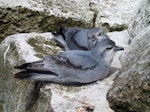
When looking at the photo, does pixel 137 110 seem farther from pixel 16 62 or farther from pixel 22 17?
pixel 22 17

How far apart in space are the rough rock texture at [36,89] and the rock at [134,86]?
18 centimetres

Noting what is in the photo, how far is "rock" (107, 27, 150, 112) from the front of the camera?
A: 10.2 ft

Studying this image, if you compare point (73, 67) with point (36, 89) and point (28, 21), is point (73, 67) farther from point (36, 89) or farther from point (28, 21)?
point (28, 21)

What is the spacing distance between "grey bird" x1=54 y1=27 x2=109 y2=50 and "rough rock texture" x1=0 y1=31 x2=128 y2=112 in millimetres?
114

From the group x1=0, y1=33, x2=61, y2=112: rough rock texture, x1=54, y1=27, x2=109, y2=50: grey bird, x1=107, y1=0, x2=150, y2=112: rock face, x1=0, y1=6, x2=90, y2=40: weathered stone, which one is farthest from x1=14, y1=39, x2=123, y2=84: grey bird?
x1=0, y1=6, x2=90, y2=40: weathered stone

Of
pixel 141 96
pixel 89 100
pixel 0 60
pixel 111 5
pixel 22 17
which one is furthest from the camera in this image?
pixel 111 5

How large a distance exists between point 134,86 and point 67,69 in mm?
695

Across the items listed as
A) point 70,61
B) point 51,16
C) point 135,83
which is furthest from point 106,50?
point 51,16

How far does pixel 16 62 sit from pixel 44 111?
832 millimetres

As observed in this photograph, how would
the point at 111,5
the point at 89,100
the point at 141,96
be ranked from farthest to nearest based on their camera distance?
the point at 111,5
the point at 89,100
the point at 141,96

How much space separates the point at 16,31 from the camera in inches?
220

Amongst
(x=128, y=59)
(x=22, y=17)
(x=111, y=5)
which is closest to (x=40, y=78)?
(x=128, y=59)

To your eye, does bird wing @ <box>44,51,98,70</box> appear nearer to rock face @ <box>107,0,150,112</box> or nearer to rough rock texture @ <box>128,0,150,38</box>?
rock face @ <box>107,0,150,112</box>

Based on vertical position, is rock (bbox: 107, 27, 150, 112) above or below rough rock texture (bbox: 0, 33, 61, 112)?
above
